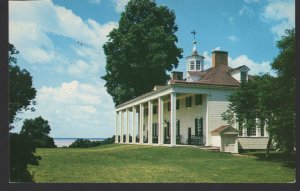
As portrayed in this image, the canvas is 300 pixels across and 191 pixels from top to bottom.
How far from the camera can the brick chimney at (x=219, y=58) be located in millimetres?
38469

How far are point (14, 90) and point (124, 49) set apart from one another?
87.4 feet

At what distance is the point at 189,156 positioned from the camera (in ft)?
77.6

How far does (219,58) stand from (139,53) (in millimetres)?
12656

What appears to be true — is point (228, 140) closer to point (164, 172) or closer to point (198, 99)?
point (198, 99)

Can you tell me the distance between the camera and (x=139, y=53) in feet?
159

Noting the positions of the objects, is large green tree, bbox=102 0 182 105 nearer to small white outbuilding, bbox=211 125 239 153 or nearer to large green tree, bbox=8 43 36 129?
small white outbuilding, bbox=211 125 239 153

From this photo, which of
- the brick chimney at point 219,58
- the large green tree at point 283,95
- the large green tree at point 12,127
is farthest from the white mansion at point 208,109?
the large green tree at point 12,127

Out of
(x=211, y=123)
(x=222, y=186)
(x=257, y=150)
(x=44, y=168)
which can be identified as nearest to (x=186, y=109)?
(x=211, y=123)

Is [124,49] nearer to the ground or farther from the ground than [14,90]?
farther from the ground

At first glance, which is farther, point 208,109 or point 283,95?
point 208,109

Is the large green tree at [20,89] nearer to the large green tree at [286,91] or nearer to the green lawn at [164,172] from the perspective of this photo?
the green lawn at [164,172]

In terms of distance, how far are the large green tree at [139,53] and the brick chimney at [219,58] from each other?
1019 centimetres

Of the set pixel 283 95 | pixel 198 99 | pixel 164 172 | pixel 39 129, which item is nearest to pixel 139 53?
pixel 39 129

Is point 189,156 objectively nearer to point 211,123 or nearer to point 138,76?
point 211,123
